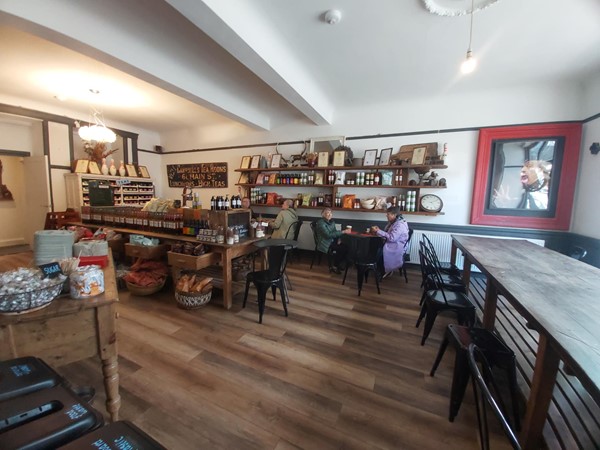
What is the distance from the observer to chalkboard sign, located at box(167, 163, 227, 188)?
6469 millimetres

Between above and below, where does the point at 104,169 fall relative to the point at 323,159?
below

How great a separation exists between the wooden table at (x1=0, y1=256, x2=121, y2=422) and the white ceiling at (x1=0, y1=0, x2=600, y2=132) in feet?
7.04

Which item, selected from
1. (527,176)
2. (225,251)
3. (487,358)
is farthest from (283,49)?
(527,176)

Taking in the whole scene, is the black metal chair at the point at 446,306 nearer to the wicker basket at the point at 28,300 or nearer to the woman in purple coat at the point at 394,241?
the woman in purple coat at the point at 394,241

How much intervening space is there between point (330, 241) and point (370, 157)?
1.78 m

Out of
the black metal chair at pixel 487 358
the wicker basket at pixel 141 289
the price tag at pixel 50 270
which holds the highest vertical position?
the price tag at pixel 50 270

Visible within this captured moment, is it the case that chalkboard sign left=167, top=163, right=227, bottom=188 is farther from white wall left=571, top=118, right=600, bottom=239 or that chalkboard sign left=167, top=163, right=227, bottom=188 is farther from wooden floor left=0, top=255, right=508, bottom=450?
white wall left=571, top=118, right=600, bottom=239

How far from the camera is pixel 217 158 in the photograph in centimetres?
647

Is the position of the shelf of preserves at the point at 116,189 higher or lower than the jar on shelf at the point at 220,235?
higher

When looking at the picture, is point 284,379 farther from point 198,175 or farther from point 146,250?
point 198,175

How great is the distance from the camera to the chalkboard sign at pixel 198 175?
6.47 meters

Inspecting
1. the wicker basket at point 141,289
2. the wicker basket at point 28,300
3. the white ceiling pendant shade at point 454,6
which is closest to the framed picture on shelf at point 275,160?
the wicker basket at point 141,289

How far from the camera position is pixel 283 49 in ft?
9.51

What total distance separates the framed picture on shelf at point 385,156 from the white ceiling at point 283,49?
866 mm
